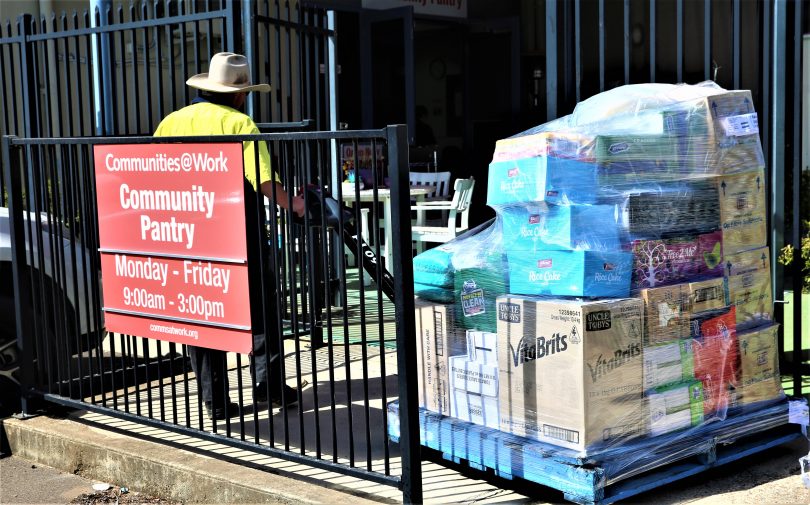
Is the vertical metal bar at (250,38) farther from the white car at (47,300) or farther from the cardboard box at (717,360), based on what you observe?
the cardboard box at (717,360)

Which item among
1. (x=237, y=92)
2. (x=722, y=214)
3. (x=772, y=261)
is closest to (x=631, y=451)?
(x=722, y=214)

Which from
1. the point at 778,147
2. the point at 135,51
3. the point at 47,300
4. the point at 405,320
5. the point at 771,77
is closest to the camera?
the point at 405,320

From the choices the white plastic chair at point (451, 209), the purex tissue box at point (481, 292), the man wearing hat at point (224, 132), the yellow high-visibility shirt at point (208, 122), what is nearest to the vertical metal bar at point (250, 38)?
the man wearing hat at point (224, 132)

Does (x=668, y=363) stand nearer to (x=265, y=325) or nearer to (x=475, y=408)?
(x=475, y=408)

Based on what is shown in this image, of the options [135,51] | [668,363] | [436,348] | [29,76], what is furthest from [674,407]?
[29,76]

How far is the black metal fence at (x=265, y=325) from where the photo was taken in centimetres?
361

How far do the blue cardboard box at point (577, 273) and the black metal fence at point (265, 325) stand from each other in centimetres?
63

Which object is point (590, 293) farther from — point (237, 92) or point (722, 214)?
point (237, 92)

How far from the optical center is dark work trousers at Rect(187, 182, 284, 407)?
406 cm

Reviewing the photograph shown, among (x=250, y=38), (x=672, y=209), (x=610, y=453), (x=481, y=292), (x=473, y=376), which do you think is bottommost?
(x=610, y=453)

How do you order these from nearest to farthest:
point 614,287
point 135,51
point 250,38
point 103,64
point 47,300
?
point 614,287
point 47,300
point 135,51
point 103,64
point 250,38

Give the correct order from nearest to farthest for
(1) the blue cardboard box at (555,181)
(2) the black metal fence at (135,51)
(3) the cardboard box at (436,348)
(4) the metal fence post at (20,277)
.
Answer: (1) the blue cardboard box at (555,181), (3) the cardboard box at (436,348), (4) the metal fence post at (20,277), (2) the black metal fence at (135,51)

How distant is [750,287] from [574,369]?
1.23 metres

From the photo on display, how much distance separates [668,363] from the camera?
393cm
